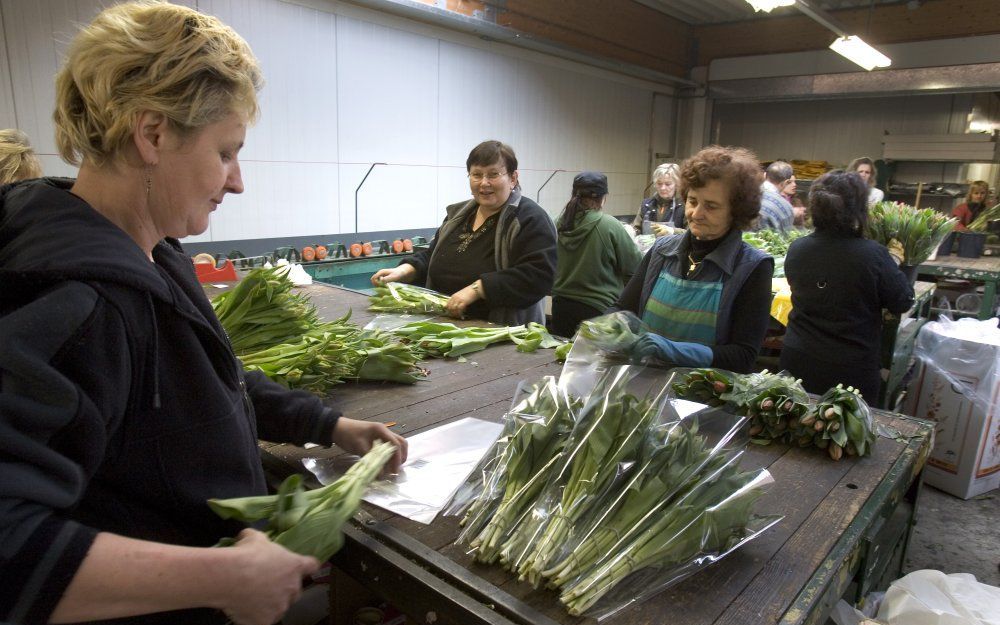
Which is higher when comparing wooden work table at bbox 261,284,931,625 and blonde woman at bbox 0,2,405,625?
blonde woman at bbox 0,2,405,625

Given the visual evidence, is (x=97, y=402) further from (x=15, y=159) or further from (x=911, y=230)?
(x=911, y=230)

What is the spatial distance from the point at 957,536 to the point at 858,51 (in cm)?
679

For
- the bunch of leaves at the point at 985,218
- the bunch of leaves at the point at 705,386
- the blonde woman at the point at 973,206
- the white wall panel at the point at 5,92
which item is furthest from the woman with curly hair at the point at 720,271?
the blonde woman at the point at 973,206

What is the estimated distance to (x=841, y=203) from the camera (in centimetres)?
313

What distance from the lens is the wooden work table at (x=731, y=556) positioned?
1094mm

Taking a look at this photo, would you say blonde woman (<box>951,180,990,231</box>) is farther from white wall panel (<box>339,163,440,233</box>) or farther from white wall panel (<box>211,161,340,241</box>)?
white wall panel (<box>211,161,340,241</box>)

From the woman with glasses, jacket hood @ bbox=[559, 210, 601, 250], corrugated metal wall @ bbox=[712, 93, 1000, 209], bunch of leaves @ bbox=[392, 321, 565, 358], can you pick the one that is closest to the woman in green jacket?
jacket hood @ bbox=[559, 210, 601, 250]

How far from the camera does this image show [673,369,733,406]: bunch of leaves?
197 centimetres

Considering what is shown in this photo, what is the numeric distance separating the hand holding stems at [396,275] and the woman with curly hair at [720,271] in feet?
5.30

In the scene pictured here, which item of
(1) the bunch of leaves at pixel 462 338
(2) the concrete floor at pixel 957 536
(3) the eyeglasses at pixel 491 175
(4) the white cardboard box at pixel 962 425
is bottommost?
(2) the concrete floor at pixel 957 536

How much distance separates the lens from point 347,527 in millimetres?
1341

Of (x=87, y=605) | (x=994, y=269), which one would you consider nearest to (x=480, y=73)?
(x=994, y=269)

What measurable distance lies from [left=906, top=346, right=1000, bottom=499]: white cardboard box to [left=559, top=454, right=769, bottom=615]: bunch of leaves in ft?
10.4

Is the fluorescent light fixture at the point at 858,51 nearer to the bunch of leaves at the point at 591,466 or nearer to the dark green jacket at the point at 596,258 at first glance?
the dark green jacket at the point at 596,258
